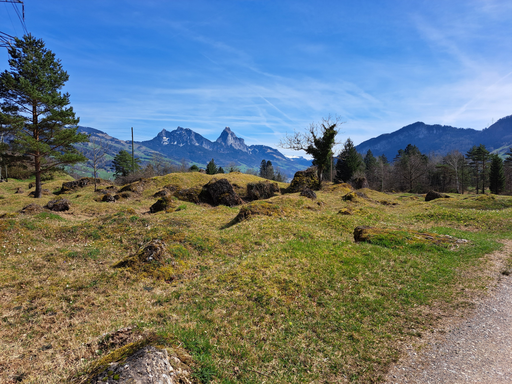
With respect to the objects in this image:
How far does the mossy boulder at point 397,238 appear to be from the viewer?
15.6 m

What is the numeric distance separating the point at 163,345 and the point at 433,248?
1623 centimetres

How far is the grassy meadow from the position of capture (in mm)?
6184

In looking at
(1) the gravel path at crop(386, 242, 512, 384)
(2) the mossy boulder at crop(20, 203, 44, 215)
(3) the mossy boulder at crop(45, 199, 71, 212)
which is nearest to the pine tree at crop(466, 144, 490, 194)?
(1) the gravel path at crop(386, 242, 512, 384)

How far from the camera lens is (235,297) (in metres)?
9.06

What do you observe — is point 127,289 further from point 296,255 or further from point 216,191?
point 216,191

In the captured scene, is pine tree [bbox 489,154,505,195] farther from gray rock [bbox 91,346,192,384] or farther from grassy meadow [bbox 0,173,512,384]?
gray rock [bbox 91,346,192,384]

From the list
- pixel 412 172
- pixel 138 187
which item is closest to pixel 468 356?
pixel 138 187

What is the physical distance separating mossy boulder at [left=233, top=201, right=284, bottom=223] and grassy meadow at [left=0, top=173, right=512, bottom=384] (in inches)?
138

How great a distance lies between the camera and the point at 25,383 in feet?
16.2

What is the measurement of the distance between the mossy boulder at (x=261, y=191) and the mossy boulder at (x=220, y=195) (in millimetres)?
5455

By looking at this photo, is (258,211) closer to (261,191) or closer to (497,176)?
(261,191)

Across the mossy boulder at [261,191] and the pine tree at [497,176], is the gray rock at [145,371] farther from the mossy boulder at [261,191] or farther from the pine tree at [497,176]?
the pine tree at [497,176]

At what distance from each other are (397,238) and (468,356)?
33.1 ft

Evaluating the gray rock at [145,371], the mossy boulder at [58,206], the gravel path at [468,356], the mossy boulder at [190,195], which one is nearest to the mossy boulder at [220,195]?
the mossy boulder at [190,195]
